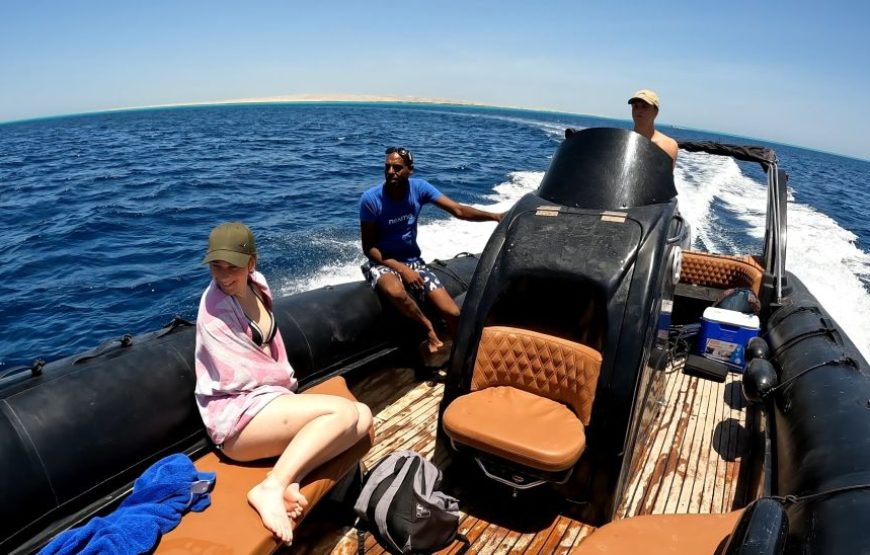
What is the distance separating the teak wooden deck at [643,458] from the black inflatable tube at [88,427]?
782 mm

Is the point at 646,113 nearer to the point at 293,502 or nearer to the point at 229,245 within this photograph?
the point at 229,245

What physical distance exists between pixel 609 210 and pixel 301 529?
2.14 meters

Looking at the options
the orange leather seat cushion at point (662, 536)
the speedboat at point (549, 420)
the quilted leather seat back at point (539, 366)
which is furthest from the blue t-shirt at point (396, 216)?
the orange leather seat cushion at point (662, 536)

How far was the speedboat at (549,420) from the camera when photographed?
179 centimetres

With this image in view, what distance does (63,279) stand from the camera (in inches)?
276

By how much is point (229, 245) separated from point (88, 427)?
35.6 inches

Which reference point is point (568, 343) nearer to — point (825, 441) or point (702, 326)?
point (825, 441)

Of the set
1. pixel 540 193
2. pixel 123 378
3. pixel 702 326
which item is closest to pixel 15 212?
pixel 123 378

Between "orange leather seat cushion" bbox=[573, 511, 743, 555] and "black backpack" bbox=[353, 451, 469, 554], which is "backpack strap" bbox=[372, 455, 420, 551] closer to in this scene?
"black backpack" bbox=[353, 451, 469, 554]

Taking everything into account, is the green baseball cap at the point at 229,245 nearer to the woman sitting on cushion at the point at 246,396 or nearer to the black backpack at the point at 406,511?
the woman sitting on cushion at the point at 246,396

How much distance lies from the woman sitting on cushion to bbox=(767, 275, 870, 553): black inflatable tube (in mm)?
1614

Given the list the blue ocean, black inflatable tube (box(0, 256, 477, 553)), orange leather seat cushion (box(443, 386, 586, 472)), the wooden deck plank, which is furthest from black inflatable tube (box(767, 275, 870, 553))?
the blue ocean

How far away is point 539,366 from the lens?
98.0 inches

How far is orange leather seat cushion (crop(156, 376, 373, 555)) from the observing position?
1.64m
